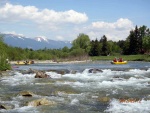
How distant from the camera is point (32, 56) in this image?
504 feet

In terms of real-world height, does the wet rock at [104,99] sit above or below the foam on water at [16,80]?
below

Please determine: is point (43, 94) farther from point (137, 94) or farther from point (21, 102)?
point (137, 94)

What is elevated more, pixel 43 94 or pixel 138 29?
pixel 138 29

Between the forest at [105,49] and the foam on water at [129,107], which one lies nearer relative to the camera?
the foam on water at [129,107]

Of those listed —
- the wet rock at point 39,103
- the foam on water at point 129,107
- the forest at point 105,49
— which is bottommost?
the foam on water at point 129,107

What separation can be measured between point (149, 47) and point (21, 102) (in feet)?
386

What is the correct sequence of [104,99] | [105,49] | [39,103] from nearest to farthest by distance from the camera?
[39,103]
[104,99]
[105,49]

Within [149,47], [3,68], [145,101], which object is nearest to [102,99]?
[145,101]

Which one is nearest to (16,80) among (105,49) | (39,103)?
(39,103)

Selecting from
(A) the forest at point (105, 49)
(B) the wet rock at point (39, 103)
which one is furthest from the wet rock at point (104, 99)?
(A) the forest at point (105, 49)

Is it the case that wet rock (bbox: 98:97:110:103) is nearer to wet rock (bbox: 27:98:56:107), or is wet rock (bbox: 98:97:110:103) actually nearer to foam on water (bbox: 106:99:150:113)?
foam on water (bbox: 106:99:150:113)

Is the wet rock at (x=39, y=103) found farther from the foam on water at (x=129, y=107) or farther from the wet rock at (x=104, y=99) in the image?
the foam on water at (x=129, y=107)

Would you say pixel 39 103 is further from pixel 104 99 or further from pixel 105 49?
pixel 105 49

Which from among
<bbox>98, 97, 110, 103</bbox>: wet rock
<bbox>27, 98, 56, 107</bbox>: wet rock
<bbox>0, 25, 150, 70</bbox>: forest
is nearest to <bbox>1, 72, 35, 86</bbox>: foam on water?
<bbox>27, 98, 56, 107</bbox>: wet rock
